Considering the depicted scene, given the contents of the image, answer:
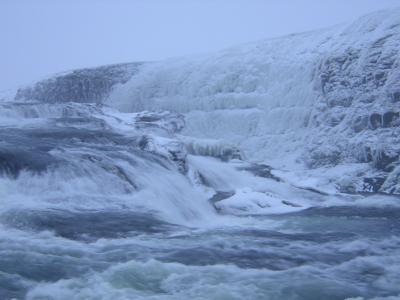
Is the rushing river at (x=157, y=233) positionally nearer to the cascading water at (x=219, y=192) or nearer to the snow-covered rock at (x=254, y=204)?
the cascading water at (x=219, y=192)

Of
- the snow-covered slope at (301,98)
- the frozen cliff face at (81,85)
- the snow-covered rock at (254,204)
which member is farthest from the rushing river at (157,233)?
the frozen cliff face at (81,85)

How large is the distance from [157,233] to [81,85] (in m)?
25.1

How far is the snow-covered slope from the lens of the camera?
61.4ft

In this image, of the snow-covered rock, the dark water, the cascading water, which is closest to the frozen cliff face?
the cascading water

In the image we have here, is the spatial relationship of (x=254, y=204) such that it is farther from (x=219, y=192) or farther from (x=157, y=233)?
(x=157, y=233)

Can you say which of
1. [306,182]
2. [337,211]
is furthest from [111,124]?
[337,211]

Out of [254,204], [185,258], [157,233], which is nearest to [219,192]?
[254,204]

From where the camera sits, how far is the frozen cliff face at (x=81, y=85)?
32875mm

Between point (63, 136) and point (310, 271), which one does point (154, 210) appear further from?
point (63, 136)

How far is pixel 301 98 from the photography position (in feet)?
76.3

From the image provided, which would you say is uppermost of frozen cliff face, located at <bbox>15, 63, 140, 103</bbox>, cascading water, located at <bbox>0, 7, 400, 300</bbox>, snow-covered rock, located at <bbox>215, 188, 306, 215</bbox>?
frozen cliff face, located at <bbox>15, 63, 140, 103</bbox>

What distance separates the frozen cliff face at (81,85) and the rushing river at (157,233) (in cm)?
1684

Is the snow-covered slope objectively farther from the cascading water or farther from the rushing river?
the rushing river

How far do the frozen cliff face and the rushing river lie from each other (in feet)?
55.2
